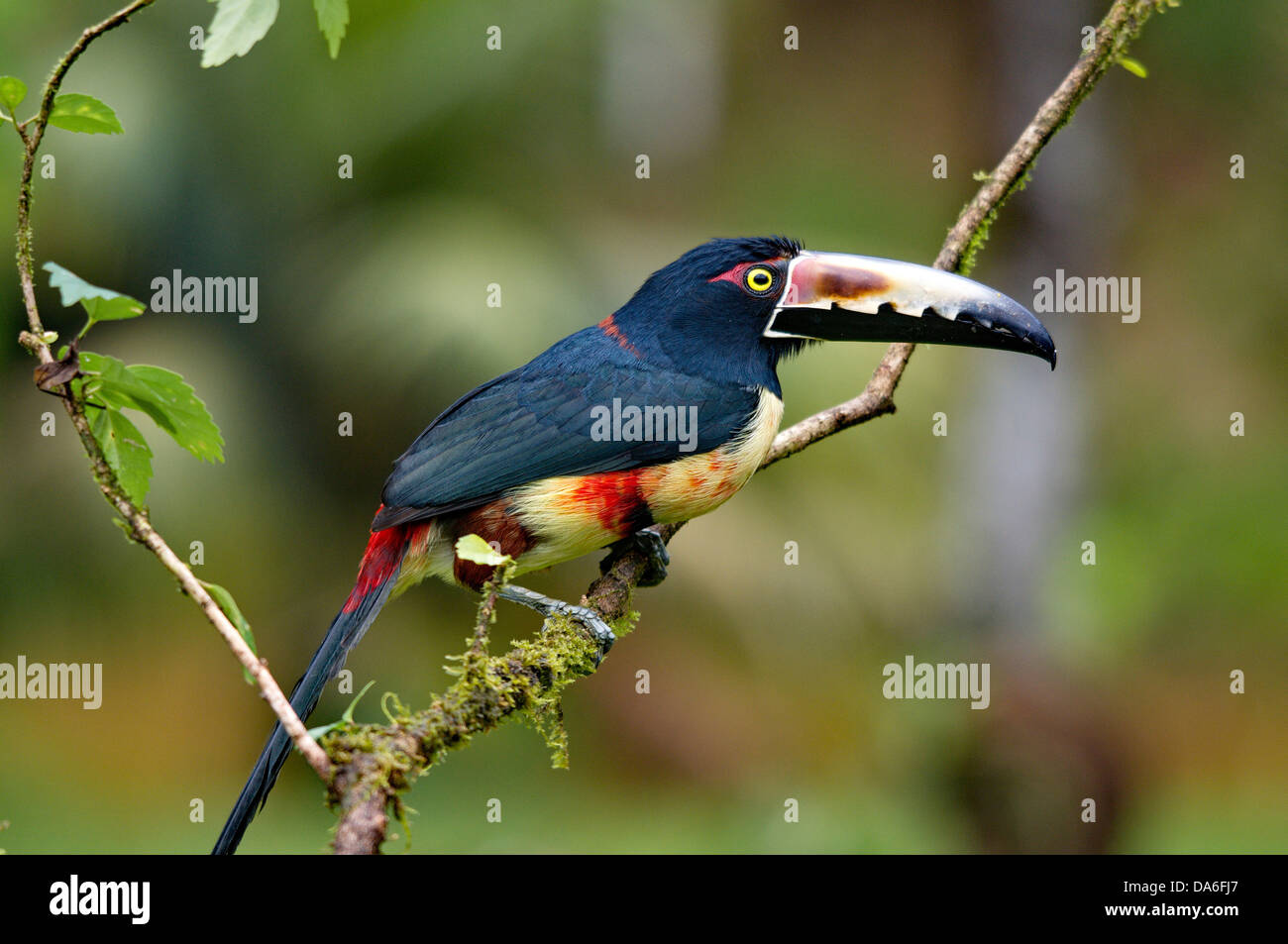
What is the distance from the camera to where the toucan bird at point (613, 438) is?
3.47 metres

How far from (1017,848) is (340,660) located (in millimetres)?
4873

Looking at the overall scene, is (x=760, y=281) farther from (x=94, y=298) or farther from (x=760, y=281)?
(x=94, y=298)

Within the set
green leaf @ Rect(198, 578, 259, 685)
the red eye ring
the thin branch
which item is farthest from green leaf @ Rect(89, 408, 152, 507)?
the red eye ring

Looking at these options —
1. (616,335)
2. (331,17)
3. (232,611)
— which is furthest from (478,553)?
(616,335)

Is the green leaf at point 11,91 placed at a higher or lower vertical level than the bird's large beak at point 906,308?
lower

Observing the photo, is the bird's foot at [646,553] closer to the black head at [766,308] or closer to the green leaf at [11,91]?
the black head at [766,308]

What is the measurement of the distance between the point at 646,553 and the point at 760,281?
913mm

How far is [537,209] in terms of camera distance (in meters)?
8.66

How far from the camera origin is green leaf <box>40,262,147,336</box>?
1.90 m

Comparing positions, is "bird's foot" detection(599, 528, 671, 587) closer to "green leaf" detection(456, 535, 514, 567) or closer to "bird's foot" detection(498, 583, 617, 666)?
"bird's foot" detection(498, 583, 617, 666)

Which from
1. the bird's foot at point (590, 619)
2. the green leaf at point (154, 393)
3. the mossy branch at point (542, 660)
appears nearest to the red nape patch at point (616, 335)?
the mossy branch at point (542, 660)

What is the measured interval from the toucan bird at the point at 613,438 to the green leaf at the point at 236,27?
174 centimetres

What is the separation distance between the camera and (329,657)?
3064 mm
